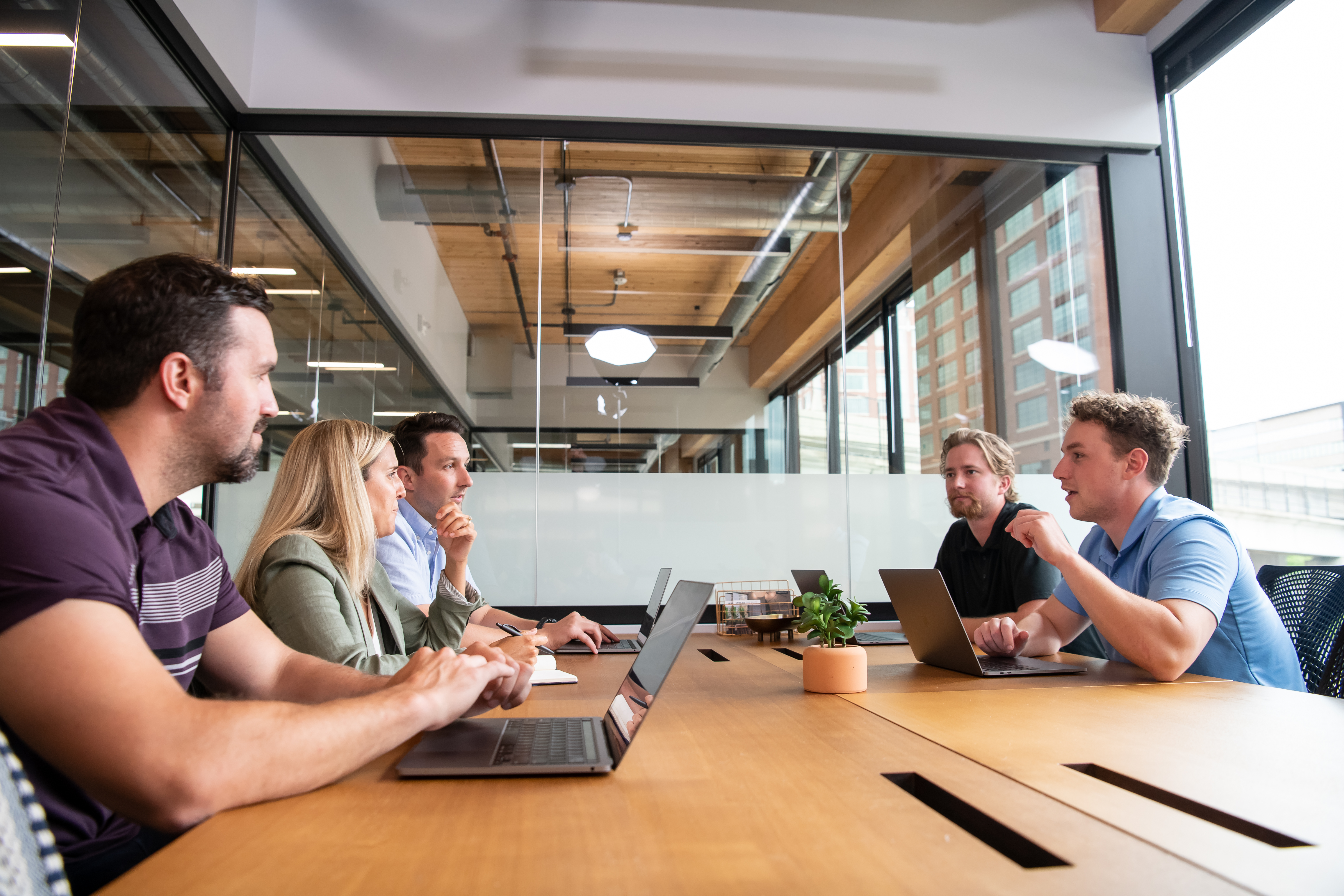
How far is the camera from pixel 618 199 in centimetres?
406

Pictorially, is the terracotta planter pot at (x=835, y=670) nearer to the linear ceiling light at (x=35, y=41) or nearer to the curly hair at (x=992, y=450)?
the curly hair at (x=992, y=450)

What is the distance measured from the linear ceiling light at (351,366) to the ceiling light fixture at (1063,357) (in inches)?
124

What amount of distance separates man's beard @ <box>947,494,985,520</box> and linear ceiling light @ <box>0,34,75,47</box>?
3.03m

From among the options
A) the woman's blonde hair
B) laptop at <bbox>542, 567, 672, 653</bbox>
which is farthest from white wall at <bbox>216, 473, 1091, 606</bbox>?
the woman's blonde hair

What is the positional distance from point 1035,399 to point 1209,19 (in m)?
1.84

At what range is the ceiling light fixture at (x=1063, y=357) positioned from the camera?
413 centimetres

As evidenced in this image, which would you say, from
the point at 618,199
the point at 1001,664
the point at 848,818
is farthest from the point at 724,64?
the point at 848,818

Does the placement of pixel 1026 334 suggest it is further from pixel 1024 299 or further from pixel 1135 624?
pixel 1135 624

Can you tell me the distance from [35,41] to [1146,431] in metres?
3.05

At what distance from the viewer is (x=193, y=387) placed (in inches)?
45.0

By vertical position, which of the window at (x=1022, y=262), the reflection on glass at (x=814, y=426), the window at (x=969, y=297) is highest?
the window at (x=1022, y=262)

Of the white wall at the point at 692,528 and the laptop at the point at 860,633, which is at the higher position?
the white wall at the point at 692,528

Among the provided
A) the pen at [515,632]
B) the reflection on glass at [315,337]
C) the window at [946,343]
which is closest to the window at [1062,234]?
the window at [946,343]

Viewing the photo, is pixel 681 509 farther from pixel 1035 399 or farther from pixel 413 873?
pixel 413 873
